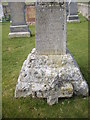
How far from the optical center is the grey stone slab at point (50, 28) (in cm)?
404

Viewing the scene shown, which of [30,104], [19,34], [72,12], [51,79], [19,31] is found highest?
[72,12]

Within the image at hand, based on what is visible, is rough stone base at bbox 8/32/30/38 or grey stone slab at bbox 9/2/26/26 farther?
rough stone base at bbox 8/32/30/38

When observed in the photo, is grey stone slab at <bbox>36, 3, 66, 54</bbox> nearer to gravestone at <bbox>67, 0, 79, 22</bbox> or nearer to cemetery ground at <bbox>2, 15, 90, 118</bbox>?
cemetery ground at <bbox>2, 15, 90, 118</bbox>

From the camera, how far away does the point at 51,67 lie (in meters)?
4.18

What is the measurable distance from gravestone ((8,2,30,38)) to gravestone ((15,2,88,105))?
19.5 ft

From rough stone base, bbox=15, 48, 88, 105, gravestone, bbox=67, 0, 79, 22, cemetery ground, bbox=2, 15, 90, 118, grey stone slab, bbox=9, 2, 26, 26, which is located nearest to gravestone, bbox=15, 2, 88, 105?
rough stone base, bbox=15, 48, 88, 105

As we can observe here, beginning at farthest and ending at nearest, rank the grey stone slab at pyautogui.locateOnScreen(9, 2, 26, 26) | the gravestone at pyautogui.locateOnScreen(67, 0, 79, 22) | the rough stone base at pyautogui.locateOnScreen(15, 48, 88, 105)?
the gravestone at pyautogui.locateOnScreen(67, 0, 79, 22)
the grey stone slab at pyautogui.locateOnScreen(9, 2, 26, 26)
the rough stone base at pyautogui.locateOnScreen(15, 48, 88, 105)

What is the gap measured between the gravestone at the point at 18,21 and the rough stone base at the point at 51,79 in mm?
6089

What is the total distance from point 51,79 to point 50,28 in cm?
125

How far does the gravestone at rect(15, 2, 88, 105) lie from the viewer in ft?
13.0

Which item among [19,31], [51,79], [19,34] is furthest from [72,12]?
[51,79]

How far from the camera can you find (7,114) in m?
3.70

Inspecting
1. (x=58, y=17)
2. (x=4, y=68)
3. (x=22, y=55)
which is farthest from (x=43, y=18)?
(x=22, y=55)

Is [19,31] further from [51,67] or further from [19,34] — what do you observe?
[51,67]
